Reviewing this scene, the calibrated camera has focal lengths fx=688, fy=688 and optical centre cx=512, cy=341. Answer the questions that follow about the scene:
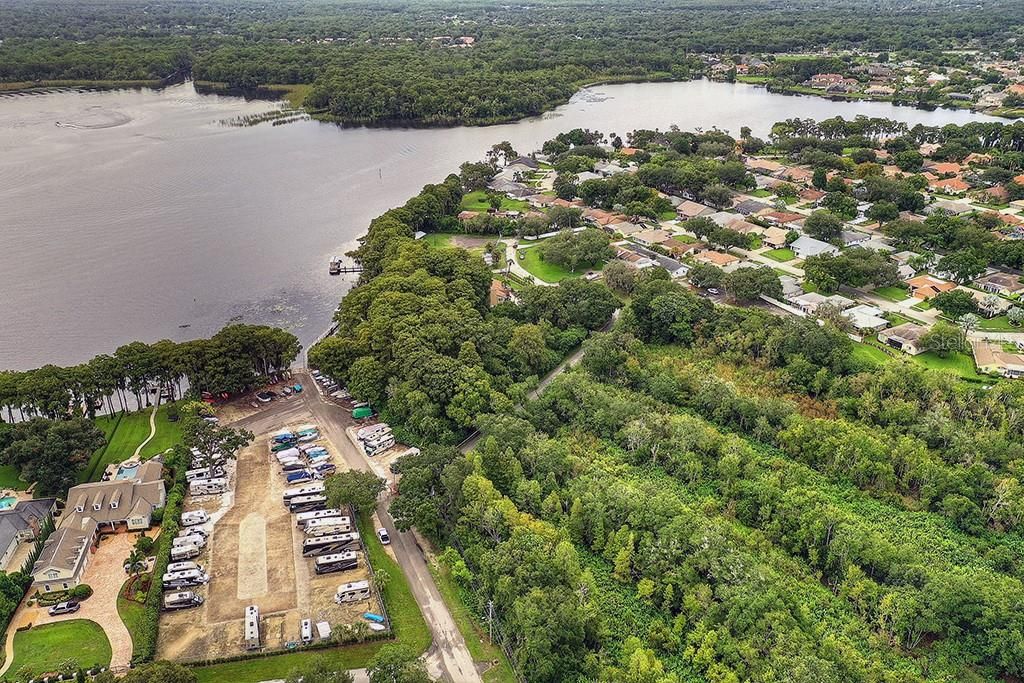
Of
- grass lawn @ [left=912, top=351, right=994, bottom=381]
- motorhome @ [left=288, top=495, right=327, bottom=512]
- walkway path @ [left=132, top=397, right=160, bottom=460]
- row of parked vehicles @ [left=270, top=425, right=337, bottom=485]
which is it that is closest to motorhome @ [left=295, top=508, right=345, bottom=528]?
motorhome @ [left=288, top=495, right=327, bottom=512]

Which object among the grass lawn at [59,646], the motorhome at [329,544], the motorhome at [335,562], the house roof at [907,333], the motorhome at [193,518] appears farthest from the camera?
the house roof at [907,333]

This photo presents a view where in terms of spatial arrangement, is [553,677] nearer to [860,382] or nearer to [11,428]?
[860,382]

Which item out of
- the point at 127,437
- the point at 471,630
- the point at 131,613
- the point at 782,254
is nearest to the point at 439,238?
the point at 782,254

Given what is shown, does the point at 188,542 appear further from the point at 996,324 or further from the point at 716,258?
the point at 996,324

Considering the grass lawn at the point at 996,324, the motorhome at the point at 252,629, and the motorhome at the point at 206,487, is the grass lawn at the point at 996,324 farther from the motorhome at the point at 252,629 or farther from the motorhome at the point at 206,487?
the motorhome at the point at 206,487

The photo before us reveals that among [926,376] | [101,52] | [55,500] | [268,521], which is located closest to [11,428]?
[55,500]

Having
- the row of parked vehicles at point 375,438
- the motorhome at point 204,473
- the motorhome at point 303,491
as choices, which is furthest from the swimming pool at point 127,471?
the row of parked vehicles at point 375,438
